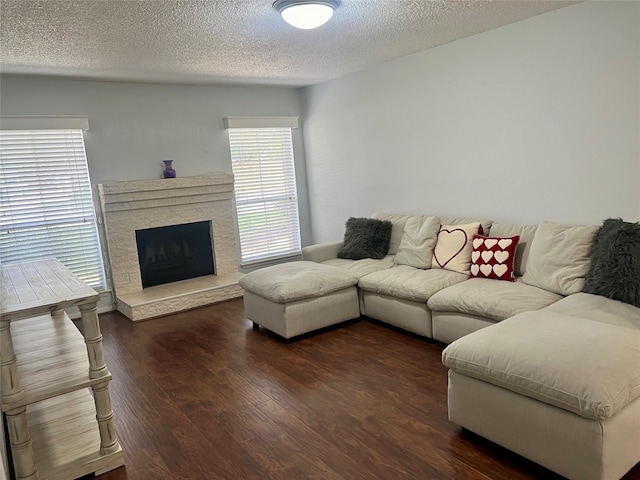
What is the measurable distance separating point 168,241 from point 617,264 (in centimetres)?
443

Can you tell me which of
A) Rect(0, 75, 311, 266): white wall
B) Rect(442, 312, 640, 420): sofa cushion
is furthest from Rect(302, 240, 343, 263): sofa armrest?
Rect(442, 312, 640, 420): sofa cushion

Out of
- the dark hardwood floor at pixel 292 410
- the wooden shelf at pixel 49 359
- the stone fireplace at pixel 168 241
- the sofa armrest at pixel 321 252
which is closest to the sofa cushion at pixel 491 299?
the dark hardwood floor at pixel 292 410

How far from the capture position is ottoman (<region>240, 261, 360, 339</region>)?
147 inches

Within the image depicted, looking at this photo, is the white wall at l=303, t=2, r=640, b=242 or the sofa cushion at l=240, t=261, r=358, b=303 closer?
the white wall at l=303, t=2, r=640, b=242

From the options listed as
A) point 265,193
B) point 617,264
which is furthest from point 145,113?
point 617,264

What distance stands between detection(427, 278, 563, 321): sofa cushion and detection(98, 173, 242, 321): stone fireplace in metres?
2.70

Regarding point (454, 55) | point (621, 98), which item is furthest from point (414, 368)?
point (454, 55)

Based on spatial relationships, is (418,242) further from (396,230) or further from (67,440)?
(67,440)

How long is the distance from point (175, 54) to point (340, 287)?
2402 millimetres

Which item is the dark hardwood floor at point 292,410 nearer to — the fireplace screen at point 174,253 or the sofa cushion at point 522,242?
the sofa cushion at point 522,242

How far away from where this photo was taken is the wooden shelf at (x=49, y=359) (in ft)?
7.10

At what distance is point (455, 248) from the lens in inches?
154

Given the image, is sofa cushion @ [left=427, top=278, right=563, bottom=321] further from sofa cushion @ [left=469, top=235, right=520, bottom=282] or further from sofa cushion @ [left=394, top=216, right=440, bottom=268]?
sofa cushion @ [left=394, top=216, right=440, bottom=268]

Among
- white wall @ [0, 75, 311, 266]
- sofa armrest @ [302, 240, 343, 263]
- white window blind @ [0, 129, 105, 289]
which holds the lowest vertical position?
sofa armrest @ [302, 240, 343, 263]
